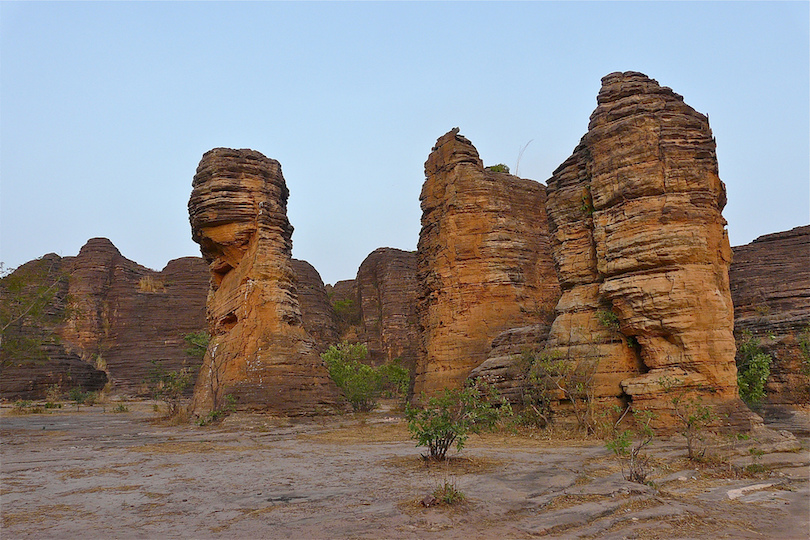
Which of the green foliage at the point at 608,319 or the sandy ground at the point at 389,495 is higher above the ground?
the green foliage at the point at 608,319

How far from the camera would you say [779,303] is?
23.2 m

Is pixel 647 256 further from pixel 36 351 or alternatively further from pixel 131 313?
pixel 131 313

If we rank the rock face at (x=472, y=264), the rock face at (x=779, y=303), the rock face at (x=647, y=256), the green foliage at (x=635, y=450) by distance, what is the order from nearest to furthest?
the green foliage at (x=635, y=450) → the rock face at (x=647, y=256) → the rock face at (x=779, y=303) → the rock face at (x=472, y=264)

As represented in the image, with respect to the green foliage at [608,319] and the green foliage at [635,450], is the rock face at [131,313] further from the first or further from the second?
the green foliage at [635,450]

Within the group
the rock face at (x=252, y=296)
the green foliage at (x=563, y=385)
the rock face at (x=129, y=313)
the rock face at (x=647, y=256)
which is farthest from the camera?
the rock face at (x=129, y=313)

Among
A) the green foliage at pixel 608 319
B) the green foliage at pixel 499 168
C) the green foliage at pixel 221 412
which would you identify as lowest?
the green foliage at pixel 221 412

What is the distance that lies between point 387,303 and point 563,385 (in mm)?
44335

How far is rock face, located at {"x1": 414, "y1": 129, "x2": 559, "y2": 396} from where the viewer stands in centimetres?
1948

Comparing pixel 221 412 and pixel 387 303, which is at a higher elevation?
pixel 387 303

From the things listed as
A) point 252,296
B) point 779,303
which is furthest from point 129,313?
point 779,303

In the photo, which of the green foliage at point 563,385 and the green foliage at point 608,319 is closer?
the green foliage at point 563,385

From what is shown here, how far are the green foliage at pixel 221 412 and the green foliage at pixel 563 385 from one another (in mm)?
8848

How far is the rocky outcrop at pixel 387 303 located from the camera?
54.3 m

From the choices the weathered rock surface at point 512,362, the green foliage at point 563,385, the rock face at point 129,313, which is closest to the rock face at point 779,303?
the weathered rock surface at point 512,362
